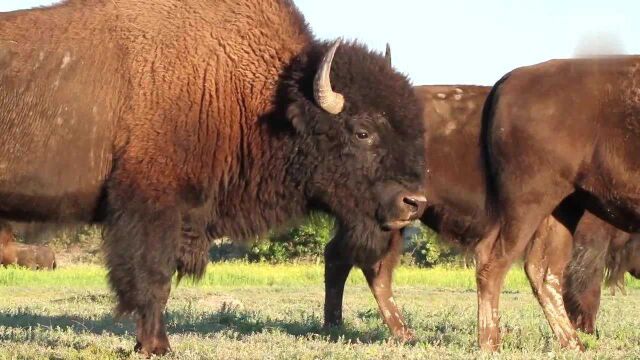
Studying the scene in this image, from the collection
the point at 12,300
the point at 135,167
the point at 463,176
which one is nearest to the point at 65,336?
the point at 135,167

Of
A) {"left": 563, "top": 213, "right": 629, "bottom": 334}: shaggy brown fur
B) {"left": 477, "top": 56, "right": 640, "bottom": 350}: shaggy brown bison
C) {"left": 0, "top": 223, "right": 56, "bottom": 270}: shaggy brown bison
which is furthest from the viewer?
{"left": 0, "top": 223, "right": 56, "bottom": 270}: shaggy brown bison

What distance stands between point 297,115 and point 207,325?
3474mm

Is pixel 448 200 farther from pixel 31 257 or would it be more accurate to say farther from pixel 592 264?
pixel 31 257

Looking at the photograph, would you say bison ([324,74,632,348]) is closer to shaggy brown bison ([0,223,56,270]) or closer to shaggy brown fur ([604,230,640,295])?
shaggy brown fur ([604,230,640,295])

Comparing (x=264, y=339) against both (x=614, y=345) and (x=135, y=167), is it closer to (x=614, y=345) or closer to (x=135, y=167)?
(x=135, y=167)

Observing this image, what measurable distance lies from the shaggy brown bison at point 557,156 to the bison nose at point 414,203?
1271mm

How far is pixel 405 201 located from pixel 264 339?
6.37 ft

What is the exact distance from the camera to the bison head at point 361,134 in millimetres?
7332

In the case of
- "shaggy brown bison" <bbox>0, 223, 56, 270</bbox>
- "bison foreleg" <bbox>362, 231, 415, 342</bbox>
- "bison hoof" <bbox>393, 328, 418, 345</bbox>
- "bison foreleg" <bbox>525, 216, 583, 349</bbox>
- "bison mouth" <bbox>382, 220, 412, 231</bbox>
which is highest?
"bison mouth" <bbox>382, 220, 412, 231</bbox>

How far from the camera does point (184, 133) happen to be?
23.6ft

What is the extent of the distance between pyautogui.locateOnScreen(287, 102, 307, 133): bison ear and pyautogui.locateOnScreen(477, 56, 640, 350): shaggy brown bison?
197 cm

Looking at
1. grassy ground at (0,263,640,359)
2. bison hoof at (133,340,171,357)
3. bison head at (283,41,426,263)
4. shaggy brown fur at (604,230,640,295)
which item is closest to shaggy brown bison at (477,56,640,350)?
grassy ground at (0,263,640,359)

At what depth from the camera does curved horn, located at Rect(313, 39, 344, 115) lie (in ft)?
23.5

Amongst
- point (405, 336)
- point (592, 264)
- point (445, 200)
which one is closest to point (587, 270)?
point (592, 264)
